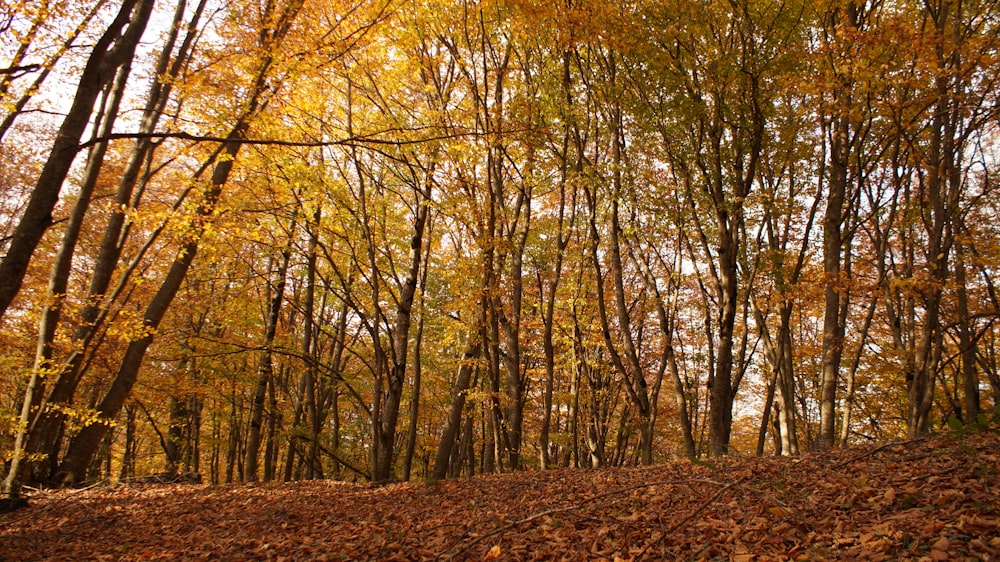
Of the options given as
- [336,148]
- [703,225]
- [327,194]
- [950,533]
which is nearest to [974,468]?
[950,533]

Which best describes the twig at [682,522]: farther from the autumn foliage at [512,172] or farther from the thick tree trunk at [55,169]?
the thick tree trunk at [55,169]

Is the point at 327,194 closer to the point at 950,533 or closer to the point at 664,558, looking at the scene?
the point at 664,558

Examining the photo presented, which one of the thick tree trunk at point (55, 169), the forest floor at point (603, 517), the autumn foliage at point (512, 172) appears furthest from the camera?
the autumn foliage at point (512, 172)

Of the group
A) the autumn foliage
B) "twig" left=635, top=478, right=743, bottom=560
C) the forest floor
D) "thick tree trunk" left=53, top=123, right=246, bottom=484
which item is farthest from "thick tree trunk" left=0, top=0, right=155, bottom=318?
"twig" left=635, top=478, right=743, bottom=560

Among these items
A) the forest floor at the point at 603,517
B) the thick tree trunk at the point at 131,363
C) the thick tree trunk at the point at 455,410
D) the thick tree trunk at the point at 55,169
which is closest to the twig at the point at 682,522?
the forest floor at the point at 603,517

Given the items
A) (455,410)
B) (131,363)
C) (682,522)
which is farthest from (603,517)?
(131,363)

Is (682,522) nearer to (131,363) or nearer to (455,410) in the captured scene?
(455,410)

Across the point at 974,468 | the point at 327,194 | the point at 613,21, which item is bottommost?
the point at 974,468

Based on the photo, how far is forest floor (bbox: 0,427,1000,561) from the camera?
3.21 m

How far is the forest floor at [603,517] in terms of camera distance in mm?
3211

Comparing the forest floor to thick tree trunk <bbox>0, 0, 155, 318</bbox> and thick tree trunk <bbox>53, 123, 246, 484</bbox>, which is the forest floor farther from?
thick tree trunk <bbox>0, 0, 155, 318</bbox>

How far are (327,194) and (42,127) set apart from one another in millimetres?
10559

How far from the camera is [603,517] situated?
451cm

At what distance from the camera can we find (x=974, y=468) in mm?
3779
